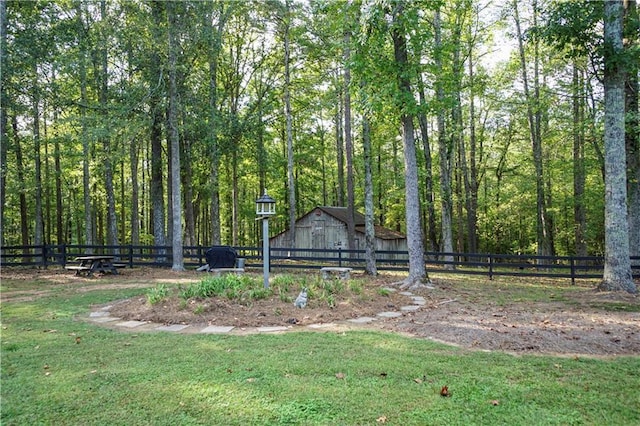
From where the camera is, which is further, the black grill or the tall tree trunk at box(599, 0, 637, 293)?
the black grill

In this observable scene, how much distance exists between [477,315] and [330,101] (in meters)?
12.8

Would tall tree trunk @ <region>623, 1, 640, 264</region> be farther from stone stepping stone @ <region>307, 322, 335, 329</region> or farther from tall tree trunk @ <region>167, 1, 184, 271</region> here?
tall tree trunk @ <region>167, 1, 184, 271</region>

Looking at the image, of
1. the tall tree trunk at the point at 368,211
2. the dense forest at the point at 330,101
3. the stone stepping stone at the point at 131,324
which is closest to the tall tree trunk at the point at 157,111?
the dense forest at the point at 330,101

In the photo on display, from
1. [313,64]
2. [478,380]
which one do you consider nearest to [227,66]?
[313,64]

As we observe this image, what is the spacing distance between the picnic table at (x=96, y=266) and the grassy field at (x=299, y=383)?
283 inches

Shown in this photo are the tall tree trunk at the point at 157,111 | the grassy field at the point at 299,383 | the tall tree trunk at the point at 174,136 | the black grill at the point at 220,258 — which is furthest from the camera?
the tall tree trunk at the point at 157,111

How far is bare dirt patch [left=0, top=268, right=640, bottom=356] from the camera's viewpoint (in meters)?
4.64

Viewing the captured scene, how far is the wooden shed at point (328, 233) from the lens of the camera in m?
20.9

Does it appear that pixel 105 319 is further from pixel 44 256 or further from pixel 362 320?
pixel 44 256

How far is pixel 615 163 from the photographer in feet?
25.6

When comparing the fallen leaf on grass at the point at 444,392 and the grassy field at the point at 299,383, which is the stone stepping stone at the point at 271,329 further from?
the fallen leaf on grass at the point at 444,392

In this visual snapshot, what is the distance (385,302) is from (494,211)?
18.6 meters

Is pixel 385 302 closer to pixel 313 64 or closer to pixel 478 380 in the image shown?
pixel 478 380

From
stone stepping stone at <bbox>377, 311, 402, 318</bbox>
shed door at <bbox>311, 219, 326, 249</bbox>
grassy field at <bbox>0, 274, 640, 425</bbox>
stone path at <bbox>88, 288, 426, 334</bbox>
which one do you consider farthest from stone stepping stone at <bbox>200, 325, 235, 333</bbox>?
shed door at <bbox>311, 219, 326, 249</bbox>
